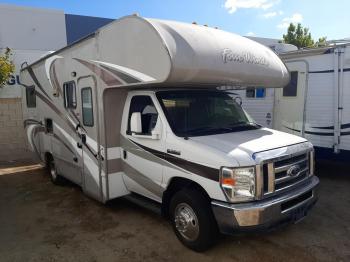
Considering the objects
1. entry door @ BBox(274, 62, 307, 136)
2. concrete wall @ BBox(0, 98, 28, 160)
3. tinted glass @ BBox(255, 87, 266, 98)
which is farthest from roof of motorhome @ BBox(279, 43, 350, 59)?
concrete wall @ BBox(0, 98, 28, 160)

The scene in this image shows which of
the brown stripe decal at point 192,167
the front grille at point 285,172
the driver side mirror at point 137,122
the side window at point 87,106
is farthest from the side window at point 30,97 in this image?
the front grille at point 285,172

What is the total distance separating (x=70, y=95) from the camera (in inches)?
252

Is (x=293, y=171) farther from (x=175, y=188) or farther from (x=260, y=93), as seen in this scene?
(x=260, y=93)

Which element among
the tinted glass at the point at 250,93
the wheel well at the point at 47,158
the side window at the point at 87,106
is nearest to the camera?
the side window at the point at 87,106

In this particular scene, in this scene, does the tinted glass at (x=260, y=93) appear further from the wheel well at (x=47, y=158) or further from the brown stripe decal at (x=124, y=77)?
the wheel well at (x=47, y=158)

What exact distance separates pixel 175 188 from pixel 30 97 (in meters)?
5.99

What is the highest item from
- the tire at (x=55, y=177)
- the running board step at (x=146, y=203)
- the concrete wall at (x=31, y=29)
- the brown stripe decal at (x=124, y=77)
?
the concrete wall at (x=31, y=29)

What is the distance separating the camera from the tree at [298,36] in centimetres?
2906

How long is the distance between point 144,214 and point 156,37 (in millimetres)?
3059

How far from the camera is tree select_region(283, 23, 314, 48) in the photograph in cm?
2906

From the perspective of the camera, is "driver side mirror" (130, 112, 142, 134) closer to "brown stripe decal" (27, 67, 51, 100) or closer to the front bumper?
the front bumper

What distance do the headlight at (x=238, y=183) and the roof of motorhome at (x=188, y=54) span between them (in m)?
1.31

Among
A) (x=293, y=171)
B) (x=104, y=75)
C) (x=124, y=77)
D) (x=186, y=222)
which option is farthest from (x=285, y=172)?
(x=104, y=75)

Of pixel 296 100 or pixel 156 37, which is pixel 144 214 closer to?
pixel 156 37
